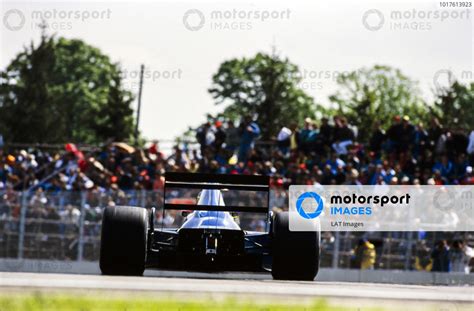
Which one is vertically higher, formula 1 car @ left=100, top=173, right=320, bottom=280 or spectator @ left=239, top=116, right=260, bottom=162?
spectator @ left=239, top=116, right=260, bottom=162

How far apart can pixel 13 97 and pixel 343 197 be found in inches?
1454

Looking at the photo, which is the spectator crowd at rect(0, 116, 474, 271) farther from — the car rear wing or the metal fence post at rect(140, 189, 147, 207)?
the car rear wing

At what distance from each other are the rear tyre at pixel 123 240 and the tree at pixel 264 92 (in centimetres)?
3046

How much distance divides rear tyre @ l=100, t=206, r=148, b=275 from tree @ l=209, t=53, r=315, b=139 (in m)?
30.5

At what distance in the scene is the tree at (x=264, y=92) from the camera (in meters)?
49.6

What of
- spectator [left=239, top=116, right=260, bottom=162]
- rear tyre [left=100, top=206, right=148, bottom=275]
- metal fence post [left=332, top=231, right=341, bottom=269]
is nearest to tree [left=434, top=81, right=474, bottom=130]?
spectator [left=239, top=116, right=260, bottom=162]

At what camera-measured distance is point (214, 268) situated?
12.7m

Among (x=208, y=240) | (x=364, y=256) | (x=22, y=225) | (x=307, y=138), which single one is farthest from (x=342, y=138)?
(x=208, y=240)

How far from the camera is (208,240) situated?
12789 mm

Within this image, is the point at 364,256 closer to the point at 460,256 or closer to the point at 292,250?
the point at 460,256

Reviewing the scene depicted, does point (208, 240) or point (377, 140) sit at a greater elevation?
point (377, 140)

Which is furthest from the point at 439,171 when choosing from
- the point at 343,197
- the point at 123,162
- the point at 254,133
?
the point at 123,162

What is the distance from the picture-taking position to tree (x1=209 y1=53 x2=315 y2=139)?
4965 cm

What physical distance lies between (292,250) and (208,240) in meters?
1.12
